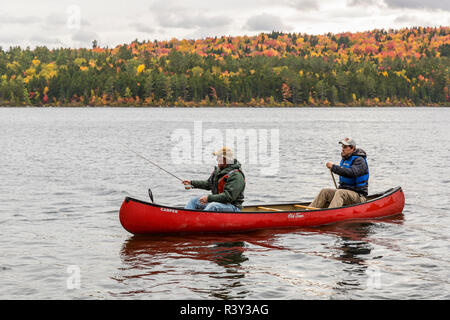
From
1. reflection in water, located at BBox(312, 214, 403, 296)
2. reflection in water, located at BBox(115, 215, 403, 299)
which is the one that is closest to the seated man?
reflection in water, located at BBox(115, 215, 403, 299)

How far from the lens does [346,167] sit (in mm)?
16156

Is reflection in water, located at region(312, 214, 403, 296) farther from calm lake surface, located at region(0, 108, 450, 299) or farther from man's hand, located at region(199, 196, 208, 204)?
man's hand, located at region(199, 196, 208, 204)

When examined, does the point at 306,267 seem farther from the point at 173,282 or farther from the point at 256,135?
the point at 256,135

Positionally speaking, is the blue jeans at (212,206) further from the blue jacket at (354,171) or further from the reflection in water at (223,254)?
the blue jacket at (354,171)

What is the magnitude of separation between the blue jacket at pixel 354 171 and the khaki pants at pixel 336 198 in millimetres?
234

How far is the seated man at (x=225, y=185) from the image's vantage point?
1414 cm

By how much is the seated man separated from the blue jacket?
2853 millimetres

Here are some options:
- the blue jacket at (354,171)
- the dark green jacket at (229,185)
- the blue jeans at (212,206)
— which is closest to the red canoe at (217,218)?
the blue jeans at (212,206)

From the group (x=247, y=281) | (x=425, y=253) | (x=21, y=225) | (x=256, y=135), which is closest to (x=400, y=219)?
(x=425, y=253)

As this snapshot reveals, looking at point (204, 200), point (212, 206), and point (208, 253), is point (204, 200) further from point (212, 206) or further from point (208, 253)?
point (208, 253)

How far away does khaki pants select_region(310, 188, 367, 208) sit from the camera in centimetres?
1636

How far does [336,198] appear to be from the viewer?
16.4 m

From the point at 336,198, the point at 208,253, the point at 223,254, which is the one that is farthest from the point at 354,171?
the point at 208,253

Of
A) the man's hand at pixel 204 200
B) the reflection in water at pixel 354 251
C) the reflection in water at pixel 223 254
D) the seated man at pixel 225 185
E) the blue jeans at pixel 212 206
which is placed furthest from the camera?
the blue jeans at pixel 212 206
